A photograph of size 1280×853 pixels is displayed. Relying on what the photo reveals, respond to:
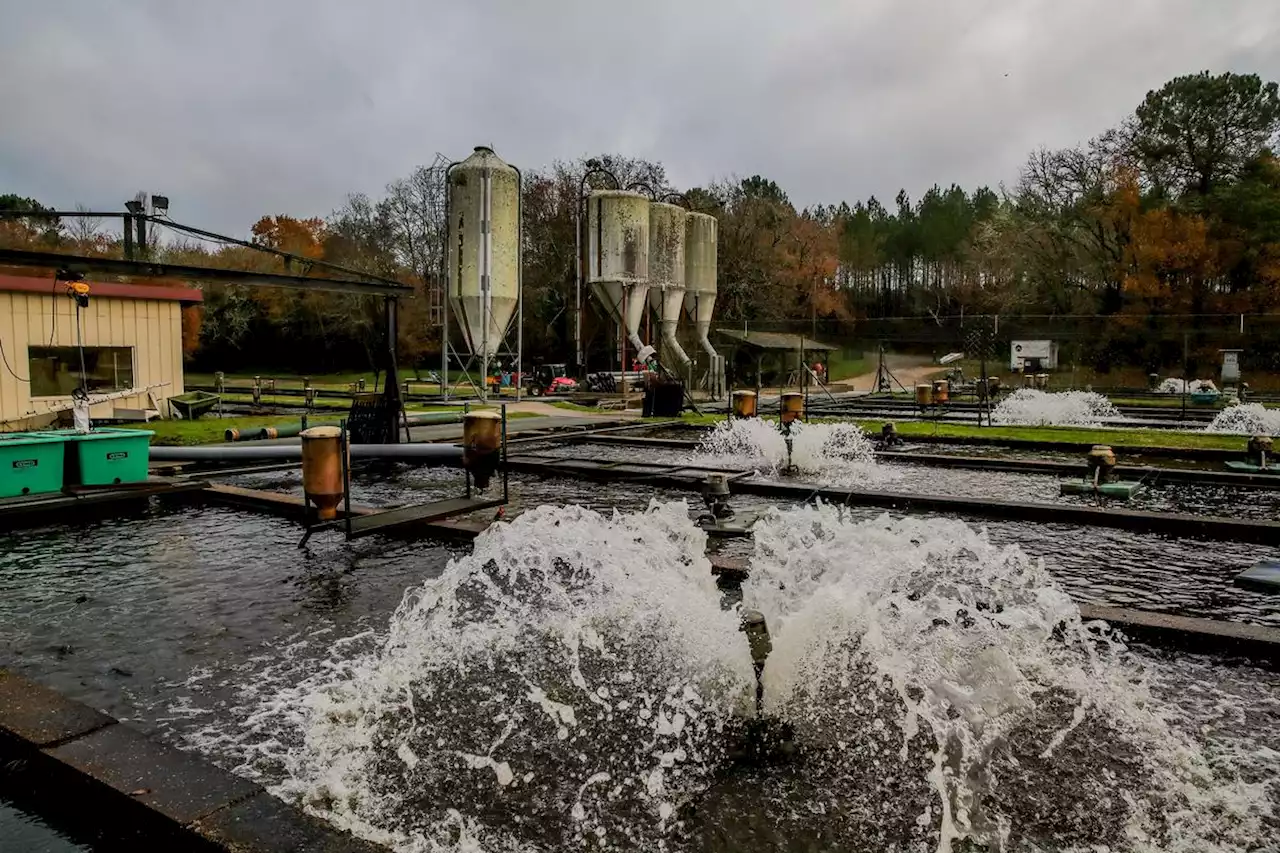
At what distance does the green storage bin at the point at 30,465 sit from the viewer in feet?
27.7

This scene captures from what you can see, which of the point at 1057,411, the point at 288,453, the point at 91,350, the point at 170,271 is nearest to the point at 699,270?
A: the point at 1057,411

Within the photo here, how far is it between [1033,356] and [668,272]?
695 inches

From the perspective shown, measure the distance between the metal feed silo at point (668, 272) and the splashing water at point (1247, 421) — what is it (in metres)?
16.5

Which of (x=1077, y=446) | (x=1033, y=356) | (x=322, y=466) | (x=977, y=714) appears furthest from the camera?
(x=1033, y=356)

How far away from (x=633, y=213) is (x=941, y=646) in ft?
82.6

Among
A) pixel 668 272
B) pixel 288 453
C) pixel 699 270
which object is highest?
pixel 699 270

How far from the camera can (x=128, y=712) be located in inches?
159

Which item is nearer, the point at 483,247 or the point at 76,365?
the point at 76,365

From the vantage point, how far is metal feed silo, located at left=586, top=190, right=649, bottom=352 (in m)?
27.9

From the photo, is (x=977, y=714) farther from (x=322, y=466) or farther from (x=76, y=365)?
(x=76, y=365)

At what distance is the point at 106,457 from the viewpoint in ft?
30.6

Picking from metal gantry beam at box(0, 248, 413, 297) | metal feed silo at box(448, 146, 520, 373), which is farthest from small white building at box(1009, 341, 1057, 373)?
metal gantry beam at box(0, 248, 413, 297)

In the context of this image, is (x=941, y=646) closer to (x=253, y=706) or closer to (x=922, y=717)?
(x=922, y=717)

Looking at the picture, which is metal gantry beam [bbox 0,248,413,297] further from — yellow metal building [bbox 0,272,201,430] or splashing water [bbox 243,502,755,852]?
yellow metal building [bbox 0,272,201,430]
